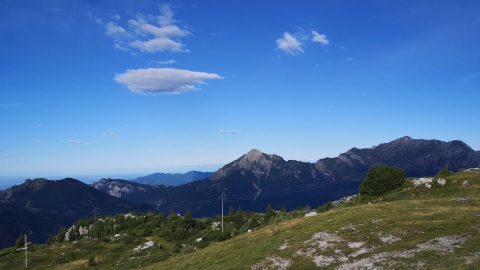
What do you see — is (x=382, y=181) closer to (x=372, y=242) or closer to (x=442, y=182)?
(x=442, y=182)

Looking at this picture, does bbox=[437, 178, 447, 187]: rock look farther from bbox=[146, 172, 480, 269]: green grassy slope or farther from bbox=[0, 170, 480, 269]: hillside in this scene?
bbox=[146, 172, 480, 269]: green grassy slope

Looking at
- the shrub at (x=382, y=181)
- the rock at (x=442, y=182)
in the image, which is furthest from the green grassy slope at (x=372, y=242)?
the shrub at (x=382, y=181)

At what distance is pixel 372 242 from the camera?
40.7 metres

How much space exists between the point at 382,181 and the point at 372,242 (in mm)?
41901

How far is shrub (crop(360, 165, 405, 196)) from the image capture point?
262ft

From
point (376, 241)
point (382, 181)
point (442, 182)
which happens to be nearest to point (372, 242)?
point (376, 241)

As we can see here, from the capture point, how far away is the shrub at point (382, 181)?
80000mm

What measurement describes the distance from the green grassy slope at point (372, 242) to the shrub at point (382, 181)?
19.3m

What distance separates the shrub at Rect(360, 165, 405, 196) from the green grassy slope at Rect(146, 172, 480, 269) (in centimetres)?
1928

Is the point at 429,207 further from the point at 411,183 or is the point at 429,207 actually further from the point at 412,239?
the point at 411,183

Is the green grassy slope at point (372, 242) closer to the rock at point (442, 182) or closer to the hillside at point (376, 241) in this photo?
the hillside at point (376, 241)

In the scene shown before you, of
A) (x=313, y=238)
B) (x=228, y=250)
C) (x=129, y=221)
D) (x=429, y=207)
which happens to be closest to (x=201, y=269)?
(x=228, y=250)

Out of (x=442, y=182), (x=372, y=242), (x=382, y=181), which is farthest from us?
(x=382, y=181)

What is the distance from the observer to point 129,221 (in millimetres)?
184875
